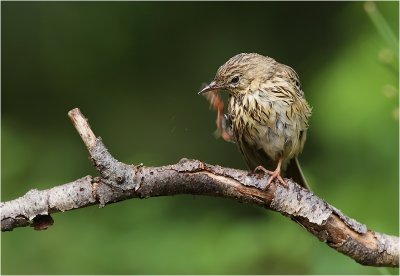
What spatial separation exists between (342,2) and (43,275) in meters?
3.03

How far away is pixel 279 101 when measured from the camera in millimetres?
4180

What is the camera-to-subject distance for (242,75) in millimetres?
4320

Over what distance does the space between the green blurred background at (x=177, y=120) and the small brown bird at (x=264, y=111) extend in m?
0.43

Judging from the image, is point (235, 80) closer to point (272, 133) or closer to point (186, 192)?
point (272, 133)

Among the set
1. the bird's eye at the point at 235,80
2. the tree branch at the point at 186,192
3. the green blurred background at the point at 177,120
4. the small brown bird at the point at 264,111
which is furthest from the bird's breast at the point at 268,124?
the tree branch at the point at 186,192

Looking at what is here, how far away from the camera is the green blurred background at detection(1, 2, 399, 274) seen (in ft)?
14.8

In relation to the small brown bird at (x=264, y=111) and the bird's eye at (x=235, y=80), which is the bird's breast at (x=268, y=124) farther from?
the bird's eye at (x=235, y=80)

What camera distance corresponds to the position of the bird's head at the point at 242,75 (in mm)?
4309

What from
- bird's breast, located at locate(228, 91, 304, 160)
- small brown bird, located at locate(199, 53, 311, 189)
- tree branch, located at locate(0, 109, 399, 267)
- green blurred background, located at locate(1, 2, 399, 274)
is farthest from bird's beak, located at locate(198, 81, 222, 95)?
tree branch, located at locate(0, 109, 399, 267)

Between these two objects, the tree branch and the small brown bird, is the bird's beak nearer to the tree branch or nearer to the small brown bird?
the small brown bird

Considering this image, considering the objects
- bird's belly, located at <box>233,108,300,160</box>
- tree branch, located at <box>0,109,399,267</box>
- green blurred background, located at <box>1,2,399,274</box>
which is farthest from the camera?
green blurred background, located at <box>1,2,399,274</box>

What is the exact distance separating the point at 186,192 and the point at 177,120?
2.91 metres

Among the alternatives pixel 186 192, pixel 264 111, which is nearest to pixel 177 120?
pixel 264 111

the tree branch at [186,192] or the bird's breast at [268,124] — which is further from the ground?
the bird's breast at [268,124]
